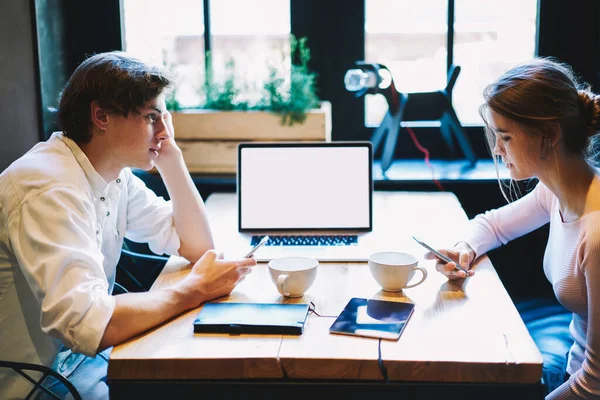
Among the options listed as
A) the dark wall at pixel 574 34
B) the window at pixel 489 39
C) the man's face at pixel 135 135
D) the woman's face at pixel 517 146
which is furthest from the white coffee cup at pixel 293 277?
the dark wall at pixel 574 34

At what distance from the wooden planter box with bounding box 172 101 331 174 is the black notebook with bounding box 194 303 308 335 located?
1230 millimetres

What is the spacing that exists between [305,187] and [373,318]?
82 cm

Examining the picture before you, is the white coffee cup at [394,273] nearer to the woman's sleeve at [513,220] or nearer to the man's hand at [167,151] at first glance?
the woman's sleeve at [513,220]

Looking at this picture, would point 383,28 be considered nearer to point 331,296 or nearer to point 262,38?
point 262,38

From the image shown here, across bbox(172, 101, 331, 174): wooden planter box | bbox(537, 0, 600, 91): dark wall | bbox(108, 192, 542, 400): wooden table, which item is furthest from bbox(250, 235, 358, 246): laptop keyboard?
bbox(537, 0, 600, 91): dark wall

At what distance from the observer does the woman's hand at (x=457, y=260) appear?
1.64 m

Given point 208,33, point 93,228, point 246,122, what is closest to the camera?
point 93,228

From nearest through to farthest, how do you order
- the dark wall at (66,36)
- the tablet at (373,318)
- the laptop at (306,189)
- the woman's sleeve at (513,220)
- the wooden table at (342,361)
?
the wooden table at (342,361) → the tablet at (373,318) → the woman's sleeve at (513,220) → the laptop at (306,189) → the dark wall at (66,36)

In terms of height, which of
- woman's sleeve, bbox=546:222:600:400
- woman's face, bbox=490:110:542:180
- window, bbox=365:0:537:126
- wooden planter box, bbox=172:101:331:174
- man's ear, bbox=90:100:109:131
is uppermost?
window, bbox=365:0:537:126

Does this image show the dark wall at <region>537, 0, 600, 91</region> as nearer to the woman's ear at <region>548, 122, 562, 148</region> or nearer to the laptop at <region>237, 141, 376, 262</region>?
the laptop at <region>237, 141, 376, 262</region>

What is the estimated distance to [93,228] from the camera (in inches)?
59.2

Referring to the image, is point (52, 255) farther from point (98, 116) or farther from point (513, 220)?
point (513, 220)

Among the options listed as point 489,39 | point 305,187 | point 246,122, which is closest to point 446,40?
point 489,39

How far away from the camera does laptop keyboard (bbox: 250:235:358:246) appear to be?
1981 millimetres
